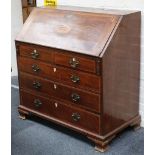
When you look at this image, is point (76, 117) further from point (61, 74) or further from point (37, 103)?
point (37, 103)

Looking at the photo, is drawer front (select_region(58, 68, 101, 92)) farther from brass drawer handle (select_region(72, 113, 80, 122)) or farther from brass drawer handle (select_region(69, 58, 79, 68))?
brass drawer handle (select_region(72, 113, 80, 122))

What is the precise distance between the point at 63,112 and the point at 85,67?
0.49 metres

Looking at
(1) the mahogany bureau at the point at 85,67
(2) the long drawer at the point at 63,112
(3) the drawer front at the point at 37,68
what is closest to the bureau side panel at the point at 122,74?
(1) the mahogany bureau at the point at 85,67

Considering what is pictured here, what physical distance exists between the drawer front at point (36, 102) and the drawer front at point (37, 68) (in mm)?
223

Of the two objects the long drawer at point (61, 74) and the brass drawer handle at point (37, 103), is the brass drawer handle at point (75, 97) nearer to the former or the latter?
the long drawer at point (61, 74)

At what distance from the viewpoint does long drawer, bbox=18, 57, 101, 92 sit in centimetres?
223

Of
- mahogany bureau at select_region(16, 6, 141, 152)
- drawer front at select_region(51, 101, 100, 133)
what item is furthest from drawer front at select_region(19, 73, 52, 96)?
drawer front at select_region(51, 101, 100, 133)

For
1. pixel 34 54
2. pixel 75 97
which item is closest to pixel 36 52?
pixel 34 54

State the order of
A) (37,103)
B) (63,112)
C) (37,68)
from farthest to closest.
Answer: (37,103) < (37,68) < (63,112)

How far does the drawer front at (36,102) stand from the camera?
2664 millimetres

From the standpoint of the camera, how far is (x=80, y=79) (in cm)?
230
